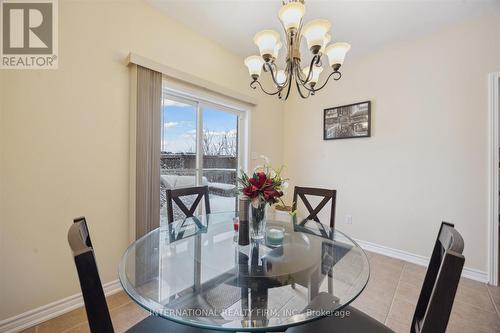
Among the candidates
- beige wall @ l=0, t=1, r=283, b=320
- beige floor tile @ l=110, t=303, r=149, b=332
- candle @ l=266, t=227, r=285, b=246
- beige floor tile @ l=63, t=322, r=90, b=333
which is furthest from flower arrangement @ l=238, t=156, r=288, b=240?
beige floor tile @ l=63, t=322, r=90, b=333

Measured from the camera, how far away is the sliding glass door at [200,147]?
2.42 metres

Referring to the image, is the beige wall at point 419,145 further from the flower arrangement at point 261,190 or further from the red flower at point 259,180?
the red flower at point 259,180

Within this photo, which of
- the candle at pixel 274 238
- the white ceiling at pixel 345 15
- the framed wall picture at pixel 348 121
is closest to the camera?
the candle at pixel 274 238

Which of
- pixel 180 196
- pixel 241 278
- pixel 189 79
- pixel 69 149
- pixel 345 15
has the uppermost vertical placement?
pixel 345 15

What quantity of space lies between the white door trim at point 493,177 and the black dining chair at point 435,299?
1820 mm

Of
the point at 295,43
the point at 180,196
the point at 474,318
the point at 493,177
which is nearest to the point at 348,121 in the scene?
the point at 493,177

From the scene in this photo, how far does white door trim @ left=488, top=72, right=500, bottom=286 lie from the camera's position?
6.77 feet

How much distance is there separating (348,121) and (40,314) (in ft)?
12.3

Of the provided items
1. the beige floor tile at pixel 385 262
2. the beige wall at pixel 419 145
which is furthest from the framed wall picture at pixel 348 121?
the beige floor tile at pixel 385 262

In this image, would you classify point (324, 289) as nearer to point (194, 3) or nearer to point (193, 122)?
point (193, 122)

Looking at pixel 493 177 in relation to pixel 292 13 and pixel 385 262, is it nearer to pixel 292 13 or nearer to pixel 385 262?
pixel 385 262

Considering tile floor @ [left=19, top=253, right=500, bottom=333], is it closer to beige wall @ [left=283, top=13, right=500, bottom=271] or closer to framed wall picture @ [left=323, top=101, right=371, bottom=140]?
beige wall @ [left=283, top=13, right=500, bottom=271]

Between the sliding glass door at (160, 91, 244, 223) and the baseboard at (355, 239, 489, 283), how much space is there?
2.01m

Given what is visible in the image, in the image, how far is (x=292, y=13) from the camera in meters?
1.41
